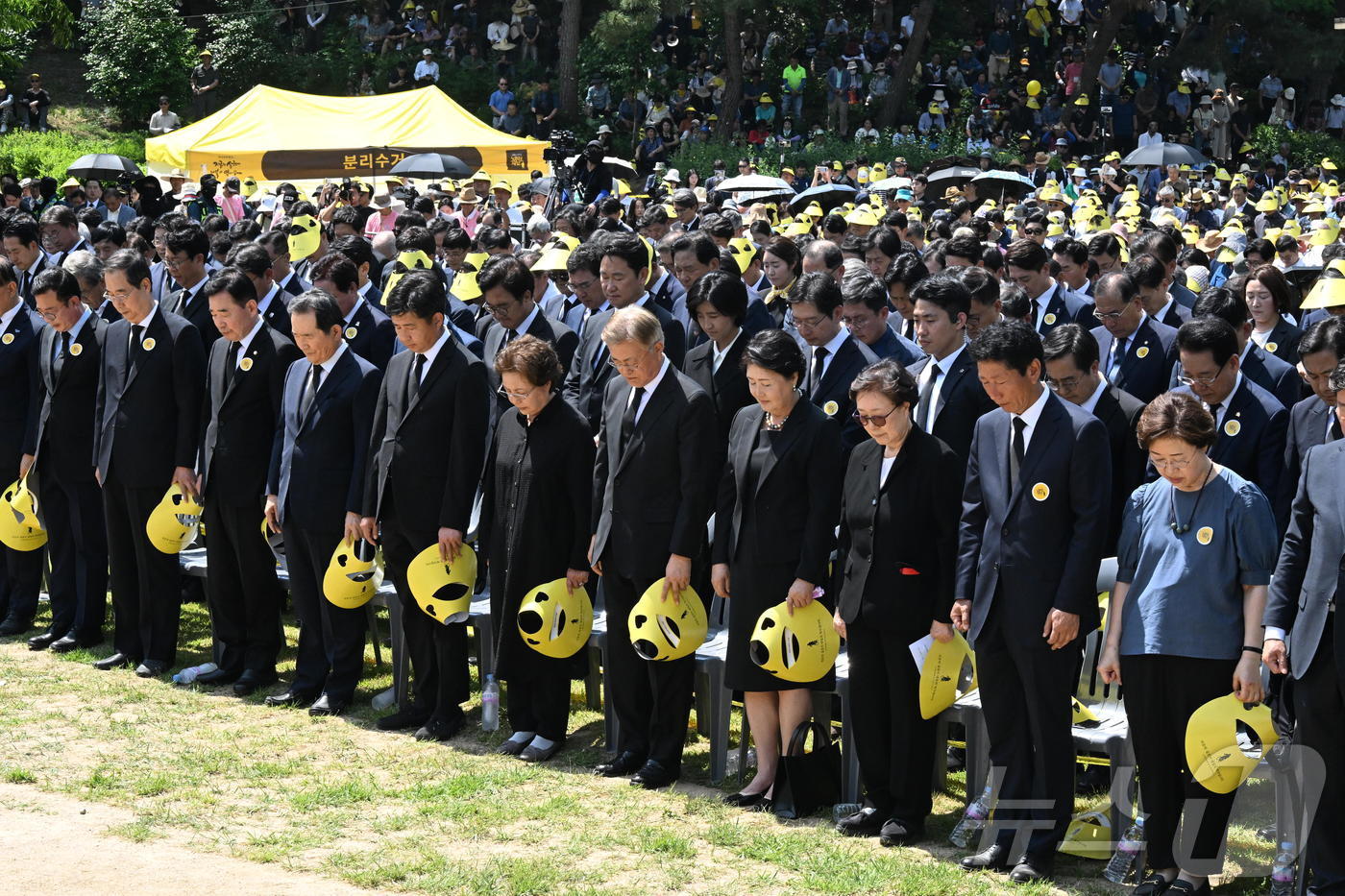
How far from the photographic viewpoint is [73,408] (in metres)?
9.05

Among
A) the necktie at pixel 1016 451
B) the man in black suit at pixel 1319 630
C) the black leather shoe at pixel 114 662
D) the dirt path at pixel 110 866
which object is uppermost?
the necktie at pixel 1016 451

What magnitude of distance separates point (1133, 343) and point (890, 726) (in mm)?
2603

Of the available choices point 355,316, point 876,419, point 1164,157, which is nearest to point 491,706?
point 876,419

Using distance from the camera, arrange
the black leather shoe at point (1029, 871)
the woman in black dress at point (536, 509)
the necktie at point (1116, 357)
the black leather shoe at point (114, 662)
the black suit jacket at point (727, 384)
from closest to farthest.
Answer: the black leather shoe at point (1029, 871) < the woman in black dress at point (536, 509) < the black suit jacket at point (727, 384) < the necktie at point (1116, 357) < the black leather shoe at point (114, 662)

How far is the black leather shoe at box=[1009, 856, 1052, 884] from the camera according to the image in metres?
5.72

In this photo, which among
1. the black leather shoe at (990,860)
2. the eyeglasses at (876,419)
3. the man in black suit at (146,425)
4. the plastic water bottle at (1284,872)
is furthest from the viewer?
the man in black suit at (146,425)

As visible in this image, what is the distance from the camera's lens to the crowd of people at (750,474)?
5.57m

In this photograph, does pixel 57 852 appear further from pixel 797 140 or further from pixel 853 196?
pixel 797 140

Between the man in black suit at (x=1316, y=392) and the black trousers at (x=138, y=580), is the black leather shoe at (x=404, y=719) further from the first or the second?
the man in black suit at (x=1316, y=392)

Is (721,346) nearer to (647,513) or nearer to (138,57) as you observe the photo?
(647,513)

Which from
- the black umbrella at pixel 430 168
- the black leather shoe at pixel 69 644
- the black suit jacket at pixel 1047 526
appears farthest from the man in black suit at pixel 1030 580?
the black umbrella at pixel 430 168

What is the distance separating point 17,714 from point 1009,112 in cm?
2834

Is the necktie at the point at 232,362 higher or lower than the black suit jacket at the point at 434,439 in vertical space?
higher

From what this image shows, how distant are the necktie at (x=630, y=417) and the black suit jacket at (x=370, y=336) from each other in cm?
263
